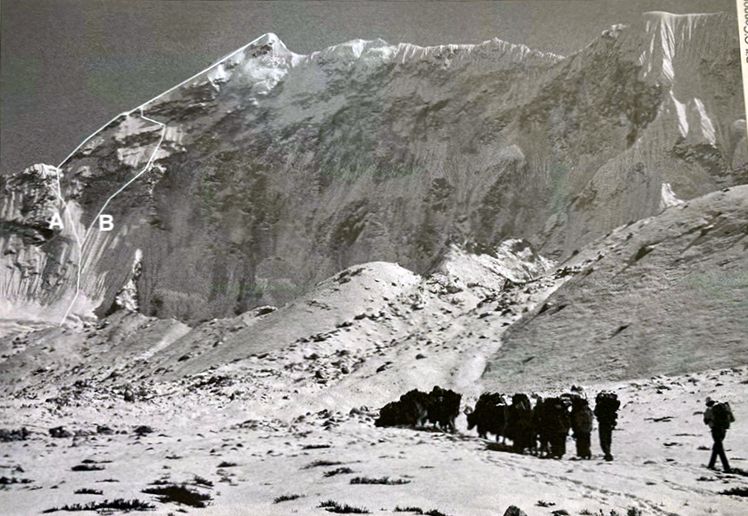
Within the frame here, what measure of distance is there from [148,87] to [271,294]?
10319 mm

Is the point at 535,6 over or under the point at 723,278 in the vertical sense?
over

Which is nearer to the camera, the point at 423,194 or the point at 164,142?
the point at 164,142

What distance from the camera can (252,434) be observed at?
1652 centimetres

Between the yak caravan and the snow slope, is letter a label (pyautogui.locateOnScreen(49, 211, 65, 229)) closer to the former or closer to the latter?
the yak caravan

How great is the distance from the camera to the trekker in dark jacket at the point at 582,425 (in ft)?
43.4

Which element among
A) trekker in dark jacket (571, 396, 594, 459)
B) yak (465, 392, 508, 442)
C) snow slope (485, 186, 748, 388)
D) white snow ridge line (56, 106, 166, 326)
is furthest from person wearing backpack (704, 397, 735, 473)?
white snow ridge line (56, 106, 166, 326)

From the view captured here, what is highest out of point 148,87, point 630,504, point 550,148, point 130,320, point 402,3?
point 550,148

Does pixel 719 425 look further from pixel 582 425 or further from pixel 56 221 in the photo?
pixel 56 221

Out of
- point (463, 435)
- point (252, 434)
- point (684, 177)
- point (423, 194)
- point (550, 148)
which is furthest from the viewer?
point (684, 177)

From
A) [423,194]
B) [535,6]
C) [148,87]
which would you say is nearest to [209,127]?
[148,87]

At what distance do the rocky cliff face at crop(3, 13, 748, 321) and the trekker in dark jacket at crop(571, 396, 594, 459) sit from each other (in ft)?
30.0

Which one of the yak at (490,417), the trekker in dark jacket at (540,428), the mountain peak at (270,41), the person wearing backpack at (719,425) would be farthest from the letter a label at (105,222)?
the person wearing backpack at (719,425)

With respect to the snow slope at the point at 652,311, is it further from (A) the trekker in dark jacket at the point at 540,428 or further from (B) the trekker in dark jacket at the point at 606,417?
(B) the trekker in dark jacket at the point at 606,417

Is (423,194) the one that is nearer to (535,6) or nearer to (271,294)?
(271,294)
